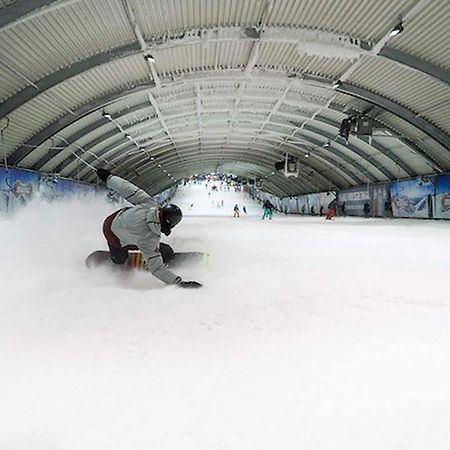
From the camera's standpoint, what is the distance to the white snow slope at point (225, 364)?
5.06 ft

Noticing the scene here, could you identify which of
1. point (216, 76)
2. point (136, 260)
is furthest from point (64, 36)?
point (136, 260)

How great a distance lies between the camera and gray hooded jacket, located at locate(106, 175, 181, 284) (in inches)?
159

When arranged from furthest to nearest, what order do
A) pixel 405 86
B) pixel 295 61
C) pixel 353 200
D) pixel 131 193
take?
1. pixel 353 200
2. pixel 405 86
3. pixel 295 61
4. pixel 131 193

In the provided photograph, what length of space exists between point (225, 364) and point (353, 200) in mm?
32676

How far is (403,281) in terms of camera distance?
14.7ft

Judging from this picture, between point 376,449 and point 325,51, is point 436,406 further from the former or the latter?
point 325,51

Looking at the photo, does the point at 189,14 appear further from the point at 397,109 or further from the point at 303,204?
the point at 303,204

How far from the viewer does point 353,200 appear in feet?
107

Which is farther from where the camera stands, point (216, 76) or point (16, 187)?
point (16, 187)

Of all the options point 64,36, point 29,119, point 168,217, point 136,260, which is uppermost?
point 64,36

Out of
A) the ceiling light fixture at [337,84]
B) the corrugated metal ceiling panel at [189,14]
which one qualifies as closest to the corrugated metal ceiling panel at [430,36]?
the ceiling light fixture at [337,84]

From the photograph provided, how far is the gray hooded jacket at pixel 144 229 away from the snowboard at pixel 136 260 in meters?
0.34

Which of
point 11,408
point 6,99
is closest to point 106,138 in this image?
point 6,99

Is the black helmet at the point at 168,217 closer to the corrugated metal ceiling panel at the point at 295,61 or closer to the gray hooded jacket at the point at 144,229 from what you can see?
the gray hooded jacket at the point at 144,229
